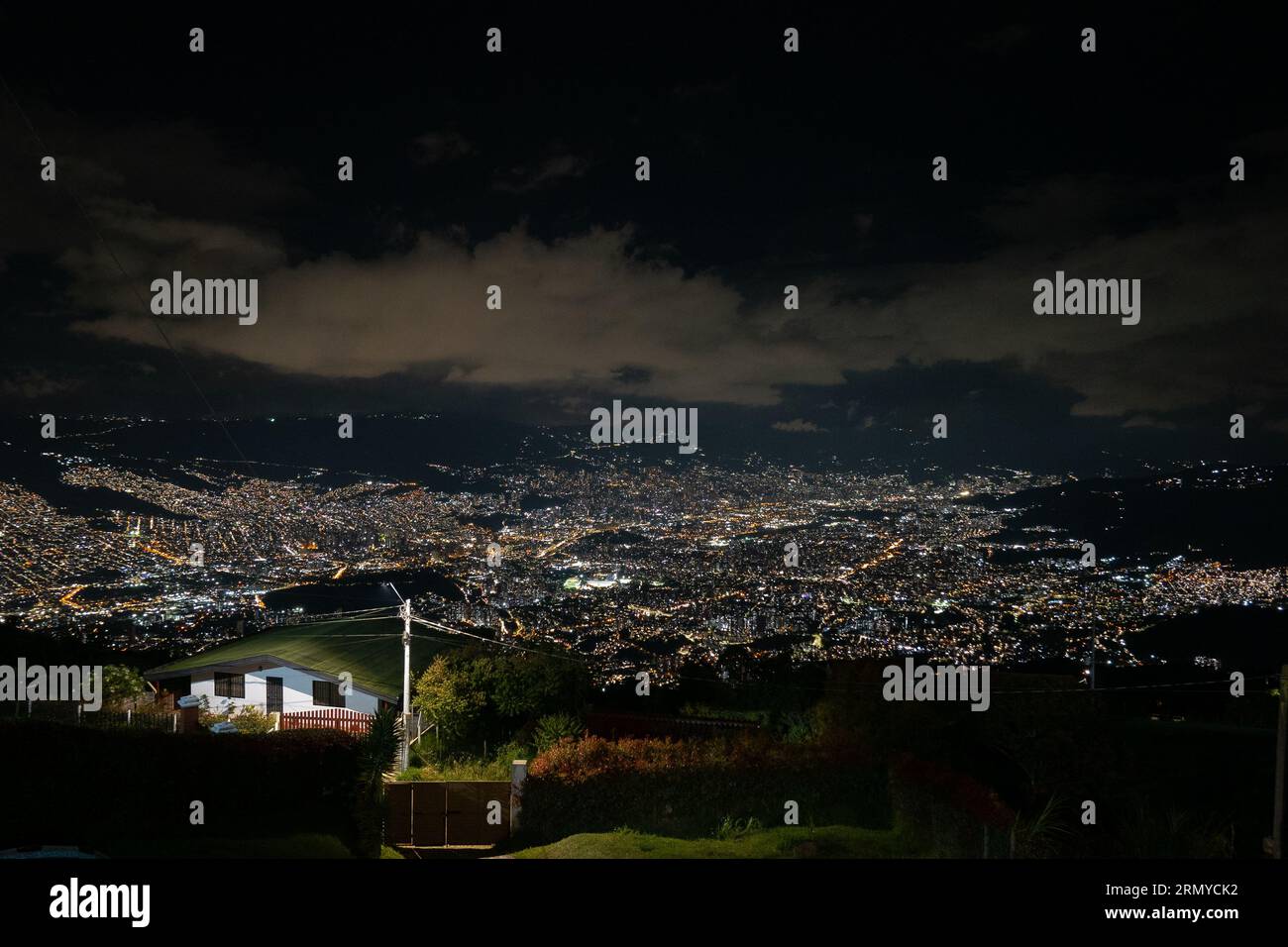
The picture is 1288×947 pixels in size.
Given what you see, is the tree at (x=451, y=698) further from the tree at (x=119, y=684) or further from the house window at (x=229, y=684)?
the tree at (x=119, y=684)

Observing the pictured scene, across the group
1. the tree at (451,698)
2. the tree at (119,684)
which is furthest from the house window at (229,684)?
the tree at (451,698)

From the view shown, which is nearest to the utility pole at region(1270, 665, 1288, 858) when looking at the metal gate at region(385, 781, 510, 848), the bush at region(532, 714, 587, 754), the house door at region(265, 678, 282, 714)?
the bush at region(532, 714, 587, 754)

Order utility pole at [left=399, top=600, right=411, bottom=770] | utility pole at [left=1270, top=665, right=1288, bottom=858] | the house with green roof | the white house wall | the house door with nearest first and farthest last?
1. utility pole at [left=1270, top=665, right=1288, bottom=858]
2. utility pole at [left=399, top=600, right=411, bottom=770]
3. the house with green roof
4. the white house wall
5. the house door

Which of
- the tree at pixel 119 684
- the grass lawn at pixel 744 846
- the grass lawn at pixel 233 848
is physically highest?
the tree at pixel 119 684

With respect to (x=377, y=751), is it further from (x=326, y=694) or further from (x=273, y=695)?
(x=273, y=695)

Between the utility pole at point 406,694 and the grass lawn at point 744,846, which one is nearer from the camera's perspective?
the grass lawn at point 744,846

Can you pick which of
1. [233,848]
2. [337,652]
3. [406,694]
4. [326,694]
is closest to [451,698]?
[406,694]

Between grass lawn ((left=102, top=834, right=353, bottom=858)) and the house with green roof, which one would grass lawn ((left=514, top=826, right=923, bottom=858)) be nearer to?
grass lawn ((left=102, top=834, right=353, bottom=858))
